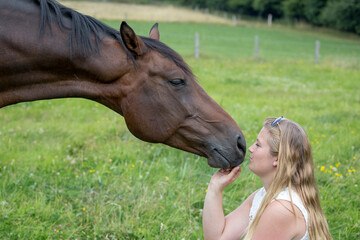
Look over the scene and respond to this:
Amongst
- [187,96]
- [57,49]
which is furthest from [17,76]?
[187,96]

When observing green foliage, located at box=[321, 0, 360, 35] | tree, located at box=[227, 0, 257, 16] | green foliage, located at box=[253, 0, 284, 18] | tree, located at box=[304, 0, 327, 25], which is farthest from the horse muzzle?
tree, located at box=[227, 0, 257, 16]

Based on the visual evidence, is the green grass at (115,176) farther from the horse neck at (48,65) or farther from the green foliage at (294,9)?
the green foliage at (294,9)

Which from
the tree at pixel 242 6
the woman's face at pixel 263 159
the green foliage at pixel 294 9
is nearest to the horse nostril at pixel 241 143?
the woman's face at pixel 263 159

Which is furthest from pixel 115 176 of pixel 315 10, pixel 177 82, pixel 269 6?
pixel 269 6

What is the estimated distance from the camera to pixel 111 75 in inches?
101

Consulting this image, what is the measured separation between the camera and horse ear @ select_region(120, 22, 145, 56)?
244cm

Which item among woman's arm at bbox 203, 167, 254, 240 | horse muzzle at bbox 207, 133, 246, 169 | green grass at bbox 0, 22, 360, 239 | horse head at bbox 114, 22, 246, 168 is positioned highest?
horse head at bbox 114, 22, 246, 168

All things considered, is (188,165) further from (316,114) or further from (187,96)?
(316,114)

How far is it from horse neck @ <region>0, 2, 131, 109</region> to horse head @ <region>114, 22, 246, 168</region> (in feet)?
0.46

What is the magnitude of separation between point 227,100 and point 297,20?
180 ft

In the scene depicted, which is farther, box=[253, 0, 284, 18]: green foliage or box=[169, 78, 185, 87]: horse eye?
Result: box=[253, 0, 284, 18]: green foliage

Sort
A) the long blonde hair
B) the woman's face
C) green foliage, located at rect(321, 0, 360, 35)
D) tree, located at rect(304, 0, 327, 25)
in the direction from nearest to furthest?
the long blonde hair
the woman's face
green foliage, located at rect(321, 0, 360, 35)
tree, located at rect(304, 0, 327, 25)

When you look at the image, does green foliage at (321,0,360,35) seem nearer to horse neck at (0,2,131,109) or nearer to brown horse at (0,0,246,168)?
brown horse at (0,0,246,168)

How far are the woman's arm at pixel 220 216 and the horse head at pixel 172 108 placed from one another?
0.09 m
